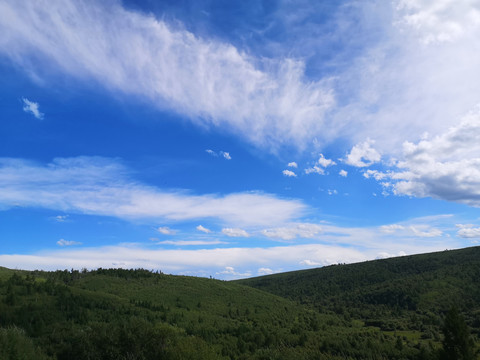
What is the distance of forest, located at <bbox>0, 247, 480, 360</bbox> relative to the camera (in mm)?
25078

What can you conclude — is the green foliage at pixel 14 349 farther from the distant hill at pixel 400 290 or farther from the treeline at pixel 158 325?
the distant hill at pixel 400 290

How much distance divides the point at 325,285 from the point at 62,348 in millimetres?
132804

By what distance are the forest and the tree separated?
3.4 inches

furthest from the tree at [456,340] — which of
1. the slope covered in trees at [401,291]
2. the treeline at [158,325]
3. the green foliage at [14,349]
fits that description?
the green foliage at [14,349]

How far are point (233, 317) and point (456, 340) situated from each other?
42753 millimetres

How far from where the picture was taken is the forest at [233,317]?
25.1 meters

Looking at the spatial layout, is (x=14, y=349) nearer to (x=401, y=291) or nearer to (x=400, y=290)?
(x=401, y=291)

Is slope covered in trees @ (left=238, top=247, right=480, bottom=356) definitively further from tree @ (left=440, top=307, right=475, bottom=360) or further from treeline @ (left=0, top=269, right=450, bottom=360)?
tree @ (left=440, top=307, right=475, bottom=360)

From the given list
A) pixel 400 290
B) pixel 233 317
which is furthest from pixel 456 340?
pixel 400 290

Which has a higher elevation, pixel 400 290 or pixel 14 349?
pixel 400 290

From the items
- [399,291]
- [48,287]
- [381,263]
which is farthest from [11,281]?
[381,263]

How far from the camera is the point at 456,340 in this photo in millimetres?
29562

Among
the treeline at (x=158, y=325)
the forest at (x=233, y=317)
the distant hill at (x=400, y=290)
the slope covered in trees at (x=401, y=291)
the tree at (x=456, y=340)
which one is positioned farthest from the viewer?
the distant hill at (x=400, y=290)

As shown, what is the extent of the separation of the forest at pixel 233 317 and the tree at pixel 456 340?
85 mm
